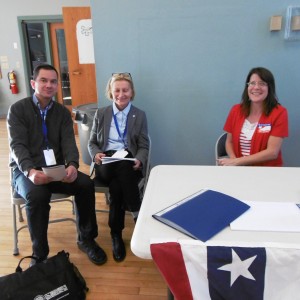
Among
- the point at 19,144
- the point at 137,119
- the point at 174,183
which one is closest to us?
the point at 174,183

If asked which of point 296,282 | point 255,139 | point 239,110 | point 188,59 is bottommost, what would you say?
point 296,282

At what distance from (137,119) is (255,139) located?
0.89 meters

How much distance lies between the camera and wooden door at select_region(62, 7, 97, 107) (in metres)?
4.07

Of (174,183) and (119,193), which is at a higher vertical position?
(174,183)

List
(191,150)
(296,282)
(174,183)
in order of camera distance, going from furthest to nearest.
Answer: (191,150) → (174,183) → (296,282)

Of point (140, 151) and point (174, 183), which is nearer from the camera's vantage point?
point (174, 183)

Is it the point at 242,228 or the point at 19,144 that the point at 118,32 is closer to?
the point at 19,144

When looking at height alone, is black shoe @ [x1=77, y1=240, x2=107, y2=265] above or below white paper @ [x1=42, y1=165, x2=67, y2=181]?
below

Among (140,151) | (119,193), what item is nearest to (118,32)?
(140,151)

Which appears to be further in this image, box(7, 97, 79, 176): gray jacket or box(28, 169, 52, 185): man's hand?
box(7, 97, 79, 176): gray jacket

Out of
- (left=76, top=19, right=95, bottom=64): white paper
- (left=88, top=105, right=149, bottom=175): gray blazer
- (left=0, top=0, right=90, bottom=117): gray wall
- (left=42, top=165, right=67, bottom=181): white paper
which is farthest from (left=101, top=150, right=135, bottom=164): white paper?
(left=0, top=0, right=90, bottom=117): gray wall

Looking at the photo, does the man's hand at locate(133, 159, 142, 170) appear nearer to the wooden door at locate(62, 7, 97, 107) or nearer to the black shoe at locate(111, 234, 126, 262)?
the black shoe at locate(111, 234, 126, 262)

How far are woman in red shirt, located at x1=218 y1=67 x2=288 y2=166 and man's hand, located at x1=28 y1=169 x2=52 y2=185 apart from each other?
1.16 m

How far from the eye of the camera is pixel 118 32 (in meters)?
2.58
